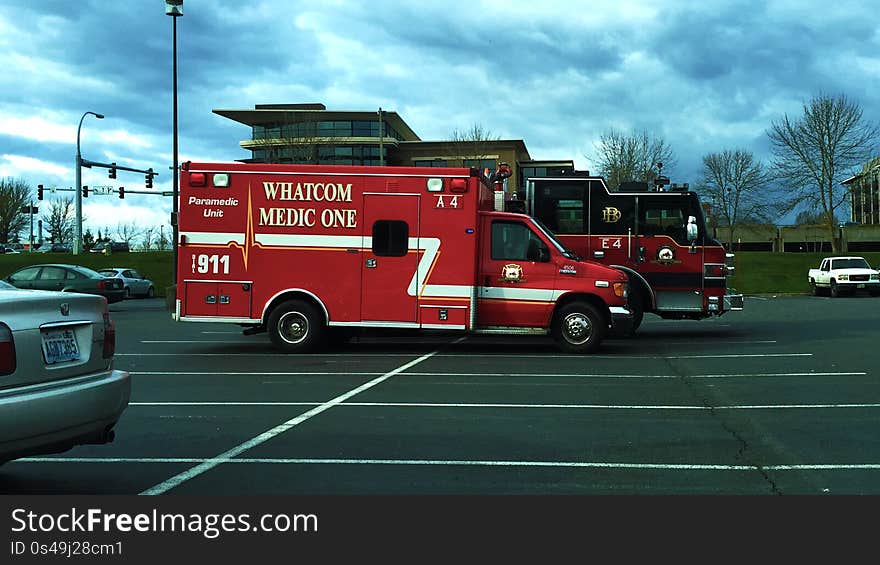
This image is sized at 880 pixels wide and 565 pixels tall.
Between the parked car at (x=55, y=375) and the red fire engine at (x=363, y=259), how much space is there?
315 inches

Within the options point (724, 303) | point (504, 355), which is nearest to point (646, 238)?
point (724, 303)

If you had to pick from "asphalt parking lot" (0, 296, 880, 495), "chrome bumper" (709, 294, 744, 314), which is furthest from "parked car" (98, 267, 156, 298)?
"chrome bumper" (709, 294, 744, 314)

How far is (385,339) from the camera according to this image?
16922 millimetres

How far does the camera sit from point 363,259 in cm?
1350

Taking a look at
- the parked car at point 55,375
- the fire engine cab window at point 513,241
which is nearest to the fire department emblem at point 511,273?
the fire engine cab window at point 513,241

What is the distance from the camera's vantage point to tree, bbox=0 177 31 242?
82.4 metres

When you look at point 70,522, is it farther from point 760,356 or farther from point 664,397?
point 760,356

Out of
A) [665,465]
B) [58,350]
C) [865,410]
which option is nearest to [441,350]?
[865,410]

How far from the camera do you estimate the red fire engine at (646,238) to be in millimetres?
15914

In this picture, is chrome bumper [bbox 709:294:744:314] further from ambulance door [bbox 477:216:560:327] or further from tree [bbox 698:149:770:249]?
tree [bbox 698:149:770:249]

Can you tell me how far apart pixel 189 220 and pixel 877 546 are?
447 inches

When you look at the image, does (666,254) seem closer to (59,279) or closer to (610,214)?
(610,214)

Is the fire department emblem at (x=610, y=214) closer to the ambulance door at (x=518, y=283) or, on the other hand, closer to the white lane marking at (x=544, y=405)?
the ambulance door at (x=518, y=283)

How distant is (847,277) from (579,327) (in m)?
25.4
